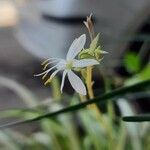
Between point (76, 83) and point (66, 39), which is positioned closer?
point (76, 83)

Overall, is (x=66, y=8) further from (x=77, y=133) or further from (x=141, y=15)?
(x=77, y=133)

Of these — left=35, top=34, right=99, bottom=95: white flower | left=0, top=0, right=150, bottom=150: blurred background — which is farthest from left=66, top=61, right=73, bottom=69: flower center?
left=0, top=0, right=150, bottom=150: blurred background

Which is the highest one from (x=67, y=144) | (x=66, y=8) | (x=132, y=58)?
(x=66, y=8)

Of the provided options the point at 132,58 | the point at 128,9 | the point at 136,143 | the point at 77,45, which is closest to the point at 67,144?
the point at 136,143

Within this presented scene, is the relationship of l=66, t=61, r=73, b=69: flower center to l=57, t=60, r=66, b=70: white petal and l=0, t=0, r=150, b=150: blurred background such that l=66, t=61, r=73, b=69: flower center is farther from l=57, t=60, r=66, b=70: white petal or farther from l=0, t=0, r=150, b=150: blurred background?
l=0, t=0, r=150, b=150: blurred background

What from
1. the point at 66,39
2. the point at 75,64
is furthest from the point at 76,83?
the point at 66,39

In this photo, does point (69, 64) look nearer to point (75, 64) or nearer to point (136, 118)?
point (75, 64)

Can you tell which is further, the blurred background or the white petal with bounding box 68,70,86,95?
the blurred background

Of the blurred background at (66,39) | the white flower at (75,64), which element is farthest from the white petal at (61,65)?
the blurred background at (66,39)
